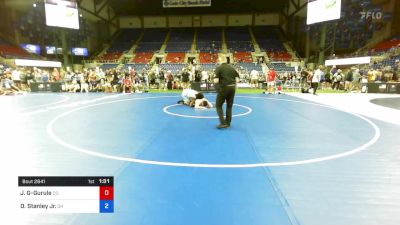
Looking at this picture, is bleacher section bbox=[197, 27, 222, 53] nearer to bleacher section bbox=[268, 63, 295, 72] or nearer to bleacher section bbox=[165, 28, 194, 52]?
bleacher section bbox=[165, 28, 194, 52]

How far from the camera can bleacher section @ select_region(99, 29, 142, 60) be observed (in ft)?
126

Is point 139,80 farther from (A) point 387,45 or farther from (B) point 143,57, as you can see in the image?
(A) point 387,45

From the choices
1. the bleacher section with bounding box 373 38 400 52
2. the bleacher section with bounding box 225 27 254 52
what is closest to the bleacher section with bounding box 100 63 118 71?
the bleacher section with bounding box 225 27 254 52

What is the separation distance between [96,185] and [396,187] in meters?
3.71

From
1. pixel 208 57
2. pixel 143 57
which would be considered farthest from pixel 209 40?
pixel 143 57

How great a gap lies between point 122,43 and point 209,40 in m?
14.1

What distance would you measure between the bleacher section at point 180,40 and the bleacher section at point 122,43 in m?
6.13

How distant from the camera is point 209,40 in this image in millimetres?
40625

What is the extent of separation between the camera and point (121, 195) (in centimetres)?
313

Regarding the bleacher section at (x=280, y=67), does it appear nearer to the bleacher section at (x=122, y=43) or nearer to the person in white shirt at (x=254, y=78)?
the person in white shirt at (x=254, y=78)

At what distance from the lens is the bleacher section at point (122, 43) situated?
126 ft

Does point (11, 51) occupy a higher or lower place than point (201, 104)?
higher

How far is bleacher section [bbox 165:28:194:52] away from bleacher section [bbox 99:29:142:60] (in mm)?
6128
